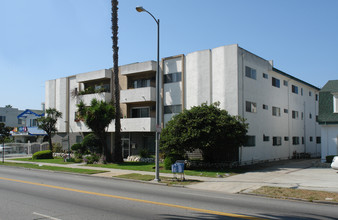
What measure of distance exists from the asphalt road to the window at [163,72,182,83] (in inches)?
665

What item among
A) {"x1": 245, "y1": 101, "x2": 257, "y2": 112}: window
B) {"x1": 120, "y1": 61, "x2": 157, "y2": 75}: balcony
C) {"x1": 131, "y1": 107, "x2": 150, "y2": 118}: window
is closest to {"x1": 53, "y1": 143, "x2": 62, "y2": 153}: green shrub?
{"x1": 131, "y1": 107, "x2": 150, "y2": 118}: window

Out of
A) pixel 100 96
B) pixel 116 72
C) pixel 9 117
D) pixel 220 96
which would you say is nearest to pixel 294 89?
pixel 220 96

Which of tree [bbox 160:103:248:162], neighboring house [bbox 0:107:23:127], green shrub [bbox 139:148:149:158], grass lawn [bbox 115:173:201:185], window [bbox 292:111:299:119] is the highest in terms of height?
neighboring house [bbox 0:107:23:127]

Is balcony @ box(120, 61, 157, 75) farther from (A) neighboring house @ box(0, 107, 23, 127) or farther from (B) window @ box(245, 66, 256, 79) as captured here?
(A) neighboring house @ box(0, 107, 23, 127)

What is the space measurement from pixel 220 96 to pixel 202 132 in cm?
570

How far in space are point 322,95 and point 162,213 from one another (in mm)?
21076

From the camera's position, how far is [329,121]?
Result: 24.0 metres

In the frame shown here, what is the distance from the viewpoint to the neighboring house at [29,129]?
46.7 m

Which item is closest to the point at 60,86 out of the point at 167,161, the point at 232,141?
the point at 167,161

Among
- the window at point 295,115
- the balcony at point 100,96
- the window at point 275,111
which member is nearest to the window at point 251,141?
the window at point 275,111

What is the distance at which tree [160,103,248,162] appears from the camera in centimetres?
2127

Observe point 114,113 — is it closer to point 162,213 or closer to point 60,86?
point 60,86

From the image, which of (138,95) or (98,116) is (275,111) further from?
(98,116)

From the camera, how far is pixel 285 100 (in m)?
32.8
